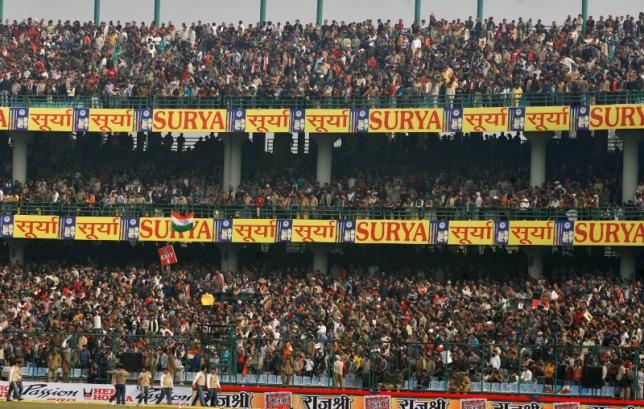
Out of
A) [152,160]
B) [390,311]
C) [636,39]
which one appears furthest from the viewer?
[152,160]

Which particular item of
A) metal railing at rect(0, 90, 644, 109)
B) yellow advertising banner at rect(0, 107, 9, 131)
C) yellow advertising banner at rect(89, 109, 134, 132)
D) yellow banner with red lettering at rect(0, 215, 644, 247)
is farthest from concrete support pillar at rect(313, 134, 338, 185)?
yellow advertising banner at rect(0, 107, 9, 131)

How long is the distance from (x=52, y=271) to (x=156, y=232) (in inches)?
171

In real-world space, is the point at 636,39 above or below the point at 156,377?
above

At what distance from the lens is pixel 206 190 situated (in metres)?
61.2

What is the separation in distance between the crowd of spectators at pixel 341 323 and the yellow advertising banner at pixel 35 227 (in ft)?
10.3

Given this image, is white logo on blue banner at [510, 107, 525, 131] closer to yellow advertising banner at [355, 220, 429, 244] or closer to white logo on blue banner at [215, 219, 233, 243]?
→ yellow advertising banner at [355, 220, 429, 244]

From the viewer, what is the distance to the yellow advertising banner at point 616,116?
178 feet

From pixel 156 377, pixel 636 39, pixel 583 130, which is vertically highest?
pixel 636 39

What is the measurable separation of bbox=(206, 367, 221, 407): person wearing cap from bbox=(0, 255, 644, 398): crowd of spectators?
7.32ft

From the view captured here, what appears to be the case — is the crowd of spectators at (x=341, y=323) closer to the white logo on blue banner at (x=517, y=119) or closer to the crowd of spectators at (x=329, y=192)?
the crowd of spectators at (x=329, y=192)

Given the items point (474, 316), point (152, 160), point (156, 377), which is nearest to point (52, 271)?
point (152, 160)

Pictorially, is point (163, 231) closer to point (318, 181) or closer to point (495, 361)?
point (318, 181)

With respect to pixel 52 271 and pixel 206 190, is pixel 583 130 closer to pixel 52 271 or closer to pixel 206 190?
pixel 206 190

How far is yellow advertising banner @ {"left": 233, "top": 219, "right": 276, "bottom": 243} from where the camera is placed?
58.3 meters
